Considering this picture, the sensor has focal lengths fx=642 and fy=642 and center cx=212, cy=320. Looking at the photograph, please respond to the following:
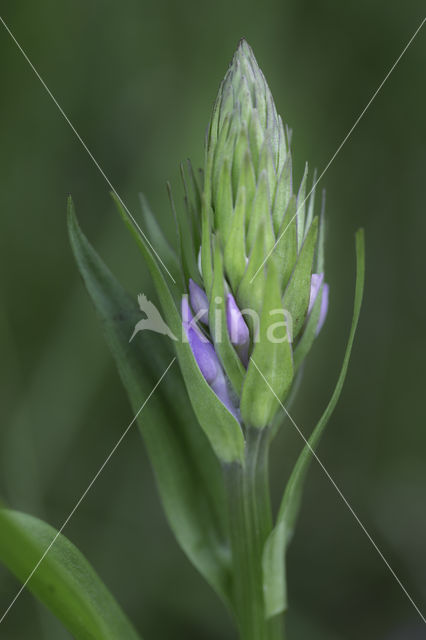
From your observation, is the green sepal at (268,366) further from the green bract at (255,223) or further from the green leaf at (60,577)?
the green leaf at (60,577)

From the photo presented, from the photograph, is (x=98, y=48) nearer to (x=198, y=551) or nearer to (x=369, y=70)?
(x=369, y=70)

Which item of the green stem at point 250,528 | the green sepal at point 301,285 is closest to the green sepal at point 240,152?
the green sepal at point 301,285

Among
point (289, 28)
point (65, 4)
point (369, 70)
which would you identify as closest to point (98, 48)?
point (65, 4)

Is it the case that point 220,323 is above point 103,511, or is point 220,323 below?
above

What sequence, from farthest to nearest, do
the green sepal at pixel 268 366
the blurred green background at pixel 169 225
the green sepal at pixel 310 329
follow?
the blurred green background at pixel 169 225
the green sepal at pixel 310 329
the green sepal at pixel 268 366

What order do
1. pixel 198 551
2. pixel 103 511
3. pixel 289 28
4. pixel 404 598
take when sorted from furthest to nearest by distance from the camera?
pixel 289 28 → pixel 103 511 → pixel 404 598 → pixel 198 551

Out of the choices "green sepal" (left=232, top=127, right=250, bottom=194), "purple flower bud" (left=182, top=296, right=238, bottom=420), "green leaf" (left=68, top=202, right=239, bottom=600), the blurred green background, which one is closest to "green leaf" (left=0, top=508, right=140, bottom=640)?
"green leaf" (left=68, top=202, right=239, bottom=600)
